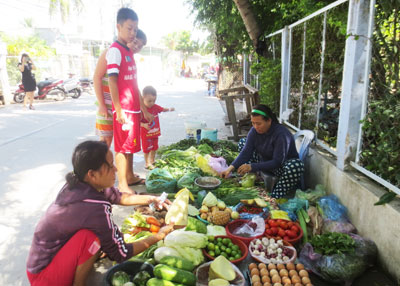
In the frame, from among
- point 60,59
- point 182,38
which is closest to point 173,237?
point 60,59

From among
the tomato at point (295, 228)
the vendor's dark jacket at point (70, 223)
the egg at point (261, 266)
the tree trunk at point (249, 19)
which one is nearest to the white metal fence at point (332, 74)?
the tree trunk at point (249, 19)

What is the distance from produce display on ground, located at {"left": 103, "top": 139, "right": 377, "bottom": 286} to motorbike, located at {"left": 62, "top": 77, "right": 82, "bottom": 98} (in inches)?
510

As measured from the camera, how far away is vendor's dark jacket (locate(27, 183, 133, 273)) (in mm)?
1980

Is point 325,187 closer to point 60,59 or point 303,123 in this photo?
point 303,123

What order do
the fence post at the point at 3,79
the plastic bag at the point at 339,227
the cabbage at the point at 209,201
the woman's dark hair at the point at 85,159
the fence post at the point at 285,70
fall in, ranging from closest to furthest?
the woman's dark hair at the point at 85,159
the plastic bag at the point at 339,227
the cabbage at the point at 209,201
the fence post at the point at 285,70
the fence post at the point at 3,79

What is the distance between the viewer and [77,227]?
1994mm

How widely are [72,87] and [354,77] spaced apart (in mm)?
15188

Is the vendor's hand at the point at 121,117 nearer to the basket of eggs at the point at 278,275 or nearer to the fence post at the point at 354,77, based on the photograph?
the basket of eggs at the point at 278,275

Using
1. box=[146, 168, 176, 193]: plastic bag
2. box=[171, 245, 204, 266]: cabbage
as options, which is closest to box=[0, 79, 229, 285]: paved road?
box=[146, 168, 176, 193]: plastic bag

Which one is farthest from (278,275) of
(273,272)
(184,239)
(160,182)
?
(160,182)

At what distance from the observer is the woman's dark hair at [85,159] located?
198 cm

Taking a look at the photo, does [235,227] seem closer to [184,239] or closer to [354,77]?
[184,239]

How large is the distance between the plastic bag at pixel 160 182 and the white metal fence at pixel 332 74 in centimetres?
214

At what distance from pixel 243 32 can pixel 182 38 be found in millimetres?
42686
